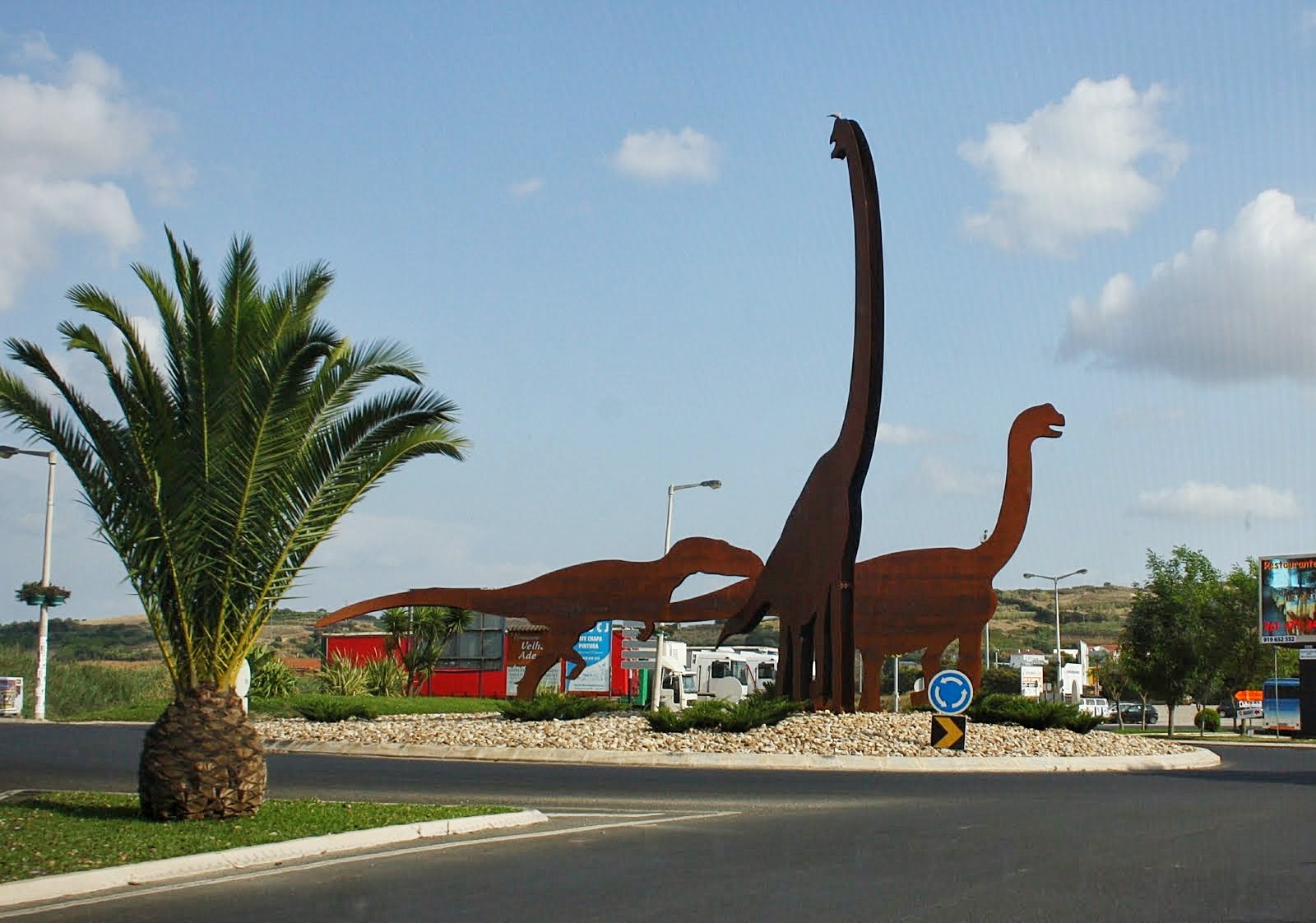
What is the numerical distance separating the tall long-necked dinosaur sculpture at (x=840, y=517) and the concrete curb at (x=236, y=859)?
1085 centimetres

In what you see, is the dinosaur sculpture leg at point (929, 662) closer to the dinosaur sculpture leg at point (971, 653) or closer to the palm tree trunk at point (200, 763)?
the dinosaur sculpture leg at point (971, 653)

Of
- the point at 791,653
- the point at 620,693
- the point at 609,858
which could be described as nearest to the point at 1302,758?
the point at 791,653

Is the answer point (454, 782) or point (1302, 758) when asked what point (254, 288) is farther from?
point (1302, 758)

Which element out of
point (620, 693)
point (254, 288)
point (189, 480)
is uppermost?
point (254, 288)

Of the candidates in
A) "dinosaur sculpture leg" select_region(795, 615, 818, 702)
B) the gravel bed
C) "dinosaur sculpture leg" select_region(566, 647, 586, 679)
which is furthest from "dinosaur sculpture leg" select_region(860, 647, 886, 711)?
"dinosaur sculpture leg" select_region(566, 647, 586, 679)

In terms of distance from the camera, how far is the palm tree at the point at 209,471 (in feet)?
38.7

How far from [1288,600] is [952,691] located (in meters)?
31.0

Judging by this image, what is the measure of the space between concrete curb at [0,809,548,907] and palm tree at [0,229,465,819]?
5.43 feet

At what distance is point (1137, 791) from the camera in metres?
16.6

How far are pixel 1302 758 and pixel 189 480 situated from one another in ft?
82.8

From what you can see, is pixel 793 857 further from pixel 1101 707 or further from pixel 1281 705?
pixel 1101 707

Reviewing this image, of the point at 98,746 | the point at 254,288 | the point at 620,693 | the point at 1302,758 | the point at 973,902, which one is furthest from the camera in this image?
the point at 620,693

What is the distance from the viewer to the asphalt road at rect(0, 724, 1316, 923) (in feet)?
25.5

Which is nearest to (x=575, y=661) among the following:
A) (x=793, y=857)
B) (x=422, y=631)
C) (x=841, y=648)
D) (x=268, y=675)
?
(x=841, y=648)
